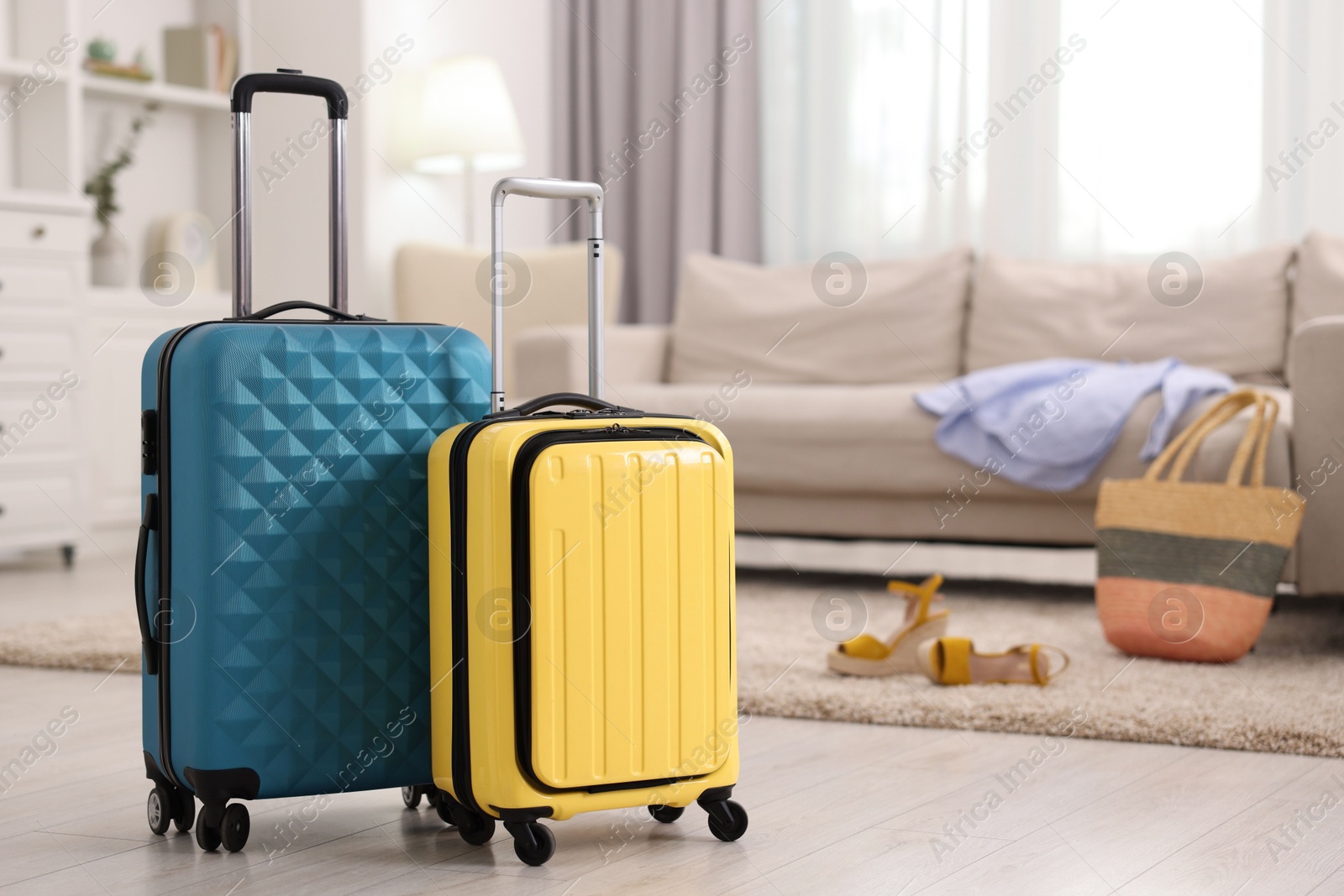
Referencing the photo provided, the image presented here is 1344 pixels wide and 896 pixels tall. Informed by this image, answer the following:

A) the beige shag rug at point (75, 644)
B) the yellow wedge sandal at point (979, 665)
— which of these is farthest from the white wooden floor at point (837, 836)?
the beige shag rug at point (75, 644)

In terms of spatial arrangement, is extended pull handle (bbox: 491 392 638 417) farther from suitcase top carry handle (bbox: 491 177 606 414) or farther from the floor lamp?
the floor lamp

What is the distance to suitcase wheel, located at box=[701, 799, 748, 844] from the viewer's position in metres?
1.25

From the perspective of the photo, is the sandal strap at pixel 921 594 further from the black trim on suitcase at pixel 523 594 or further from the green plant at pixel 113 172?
the green plant at pixel 113 172

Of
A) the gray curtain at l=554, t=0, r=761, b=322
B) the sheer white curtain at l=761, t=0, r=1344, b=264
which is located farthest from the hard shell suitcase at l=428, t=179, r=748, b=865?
the gray curtain at l=554, t=0, r=761, b=322

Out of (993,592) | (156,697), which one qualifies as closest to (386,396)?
(156,697)

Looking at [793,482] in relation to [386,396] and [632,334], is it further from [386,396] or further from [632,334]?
[386,396]

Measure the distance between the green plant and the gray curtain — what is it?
133 centimetres

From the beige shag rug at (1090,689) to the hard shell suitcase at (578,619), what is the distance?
582 mm

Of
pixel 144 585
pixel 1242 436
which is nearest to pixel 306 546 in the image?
pixel 144 585

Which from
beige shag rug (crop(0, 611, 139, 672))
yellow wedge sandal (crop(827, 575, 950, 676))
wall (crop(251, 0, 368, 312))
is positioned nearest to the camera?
yellow wedge sandal (crop(827, 575, 950, 676))

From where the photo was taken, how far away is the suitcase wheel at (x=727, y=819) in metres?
1.25

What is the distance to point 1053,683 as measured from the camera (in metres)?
1.94

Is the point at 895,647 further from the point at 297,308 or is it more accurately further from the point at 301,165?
the point at 301,165

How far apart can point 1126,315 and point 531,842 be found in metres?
2.47
